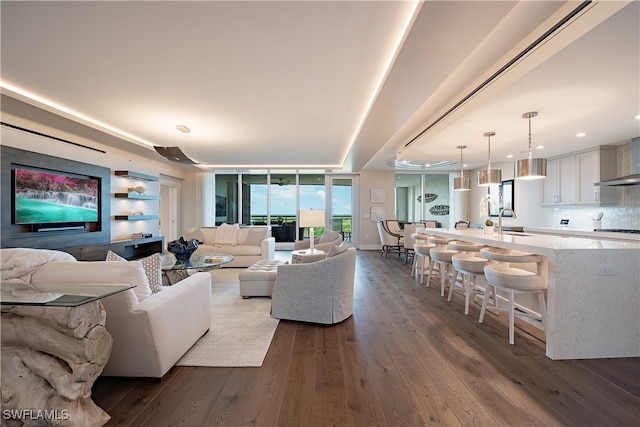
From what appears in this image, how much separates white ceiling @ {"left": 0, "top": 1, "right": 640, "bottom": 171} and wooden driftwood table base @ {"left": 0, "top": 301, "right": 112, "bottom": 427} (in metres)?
2.03

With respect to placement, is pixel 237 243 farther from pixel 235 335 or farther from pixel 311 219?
pixel 235 335

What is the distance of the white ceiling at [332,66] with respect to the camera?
6.48ft

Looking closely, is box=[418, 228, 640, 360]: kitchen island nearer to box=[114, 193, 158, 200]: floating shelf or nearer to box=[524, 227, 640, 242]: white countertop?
box=[524, 227, 640, 242]: white countertop

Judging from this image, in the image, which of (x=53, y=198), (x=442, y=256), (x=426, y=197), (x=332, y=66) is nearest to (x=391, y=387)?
(x=442, y=256)

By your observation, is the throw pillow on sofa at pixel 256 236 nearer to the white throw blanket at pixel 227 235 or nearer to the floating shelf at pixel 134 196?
the white throw blanket at pixel 227 235

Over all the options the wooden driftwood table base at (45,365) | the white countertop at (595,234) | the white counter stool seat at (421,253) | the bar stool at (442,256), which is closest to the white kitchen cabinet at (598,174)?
the white countertop at (595,234)

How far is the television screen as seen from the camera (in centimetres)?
395

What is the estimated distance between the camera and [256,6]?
1.96 m

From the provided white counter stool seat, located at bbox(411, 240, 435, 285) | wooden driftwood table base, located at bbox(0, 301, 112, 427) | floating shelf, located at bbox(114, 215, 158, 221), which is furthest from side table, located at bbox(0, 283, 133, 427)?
floating shelf, located at bbox(114, 215, 158, 221)

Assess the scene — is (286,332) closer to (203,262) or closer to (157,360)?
(157,360)

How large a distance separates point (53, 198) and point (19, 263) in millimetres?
3705

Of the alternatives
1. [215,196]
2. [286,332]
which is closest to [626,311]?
[286,332]

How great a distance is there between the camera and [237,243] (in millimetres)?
6203

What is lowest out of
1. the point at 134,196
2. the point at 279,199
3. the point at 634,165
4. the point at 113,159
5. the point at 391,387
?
the point at 391,387
